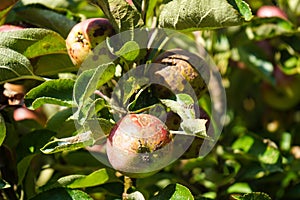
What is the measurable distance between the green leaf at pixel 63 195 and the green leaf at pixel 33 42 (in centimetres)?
25

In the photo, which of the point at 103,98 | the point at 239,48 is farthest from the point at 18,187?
the point at 239,48

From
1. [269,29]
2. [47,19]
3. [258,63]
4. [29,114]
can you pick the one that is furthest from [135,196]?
[258,63]

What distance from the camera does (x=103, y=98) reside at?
102 centimetres

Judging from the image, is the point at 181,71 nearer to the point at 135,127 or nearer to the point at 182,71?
the point at 182,71

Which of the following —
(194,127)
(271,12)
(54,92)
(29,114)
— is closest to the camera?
(194,127)

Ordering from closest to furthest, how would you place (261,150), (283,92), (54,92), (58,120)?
(54,92)
(58,120)
(261,150)
(283,92)

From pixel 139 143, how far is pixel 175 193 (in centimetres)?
10

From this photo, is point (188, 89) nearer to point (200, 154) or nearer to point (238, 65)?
point (200, 154)

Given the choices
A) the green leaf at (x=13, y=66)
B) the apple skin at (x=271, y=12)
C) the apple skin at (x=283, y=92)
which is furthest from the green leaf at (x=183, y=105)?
the apple skin at (x=283, y=92)

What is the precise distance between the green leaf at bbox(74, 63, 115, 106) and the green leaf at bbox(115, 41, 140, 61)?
28 mm

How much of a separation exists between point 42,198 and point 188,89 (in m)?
0.32

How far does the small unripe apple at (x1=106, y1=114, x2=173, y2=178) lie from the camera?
94 cm

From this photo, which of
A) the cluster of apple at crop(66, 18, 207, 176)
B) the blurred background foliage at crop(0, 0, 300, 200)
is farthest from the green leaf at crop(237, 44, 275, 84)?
the cluster of apple at crop(66, 18, 207, 176)

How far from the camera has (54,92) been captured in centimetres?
100
